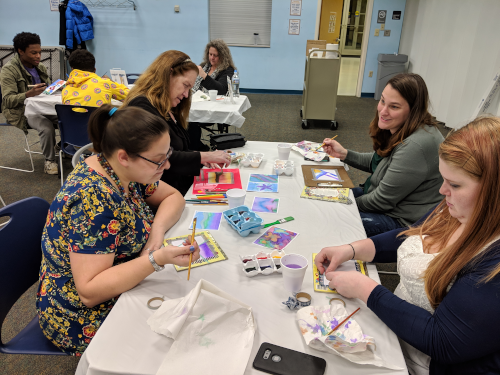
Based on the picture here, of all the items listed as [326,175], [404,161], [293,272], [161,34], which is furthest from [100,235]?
[161,34]

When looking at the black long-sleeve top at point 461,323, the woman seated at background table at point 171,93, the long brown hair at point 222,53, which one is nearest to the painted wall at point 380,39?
the long brown hair at point 222,53

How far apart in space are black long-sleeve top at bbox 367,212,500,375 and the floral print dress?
0.84 m

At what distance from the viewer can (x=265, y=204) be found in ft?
5.53

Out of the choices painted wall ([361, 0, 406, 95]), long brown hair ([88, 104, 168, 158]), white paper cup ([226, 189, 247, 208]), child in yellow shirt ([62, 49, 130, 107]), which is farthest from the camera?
painted wall ([361, 0, 406, 95])

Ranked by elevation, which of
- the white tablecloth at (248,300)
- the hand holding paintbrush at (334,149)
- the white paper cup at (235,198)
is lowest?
the white tablecloth at (248,300)

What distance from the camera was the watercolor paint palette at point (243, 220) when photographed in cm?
141

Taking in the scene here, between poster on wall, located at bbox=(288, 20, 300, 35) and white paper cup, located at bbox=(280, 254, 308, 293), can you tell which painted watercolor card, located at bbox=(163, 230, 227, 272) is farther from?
poster on wall, located at bbox=(288, 20, 300, 35)

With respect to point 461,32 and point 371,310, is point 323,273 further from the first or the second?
point 461,32

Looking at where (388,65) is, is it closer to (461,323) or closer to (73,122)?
(73,122)

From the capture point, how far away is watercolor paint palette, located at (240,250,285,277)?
118 cm

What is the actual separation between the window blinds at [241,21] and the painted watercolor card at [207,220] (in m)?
6.44

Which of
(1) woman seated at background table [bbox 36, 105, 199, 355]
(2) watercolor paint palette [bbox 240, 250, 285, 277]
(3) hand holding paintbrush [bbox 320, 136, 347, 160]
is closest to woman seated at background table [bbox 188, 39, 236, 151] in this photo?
(3) hand holding paintbrush [bbox 320, 136, 347, 160]

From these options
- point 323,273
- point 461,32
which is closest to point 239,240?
point 323,273

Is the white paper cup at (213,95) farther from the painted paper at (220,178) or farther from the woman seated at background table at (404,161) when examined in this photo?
the woman seated at background table at (404,161)
